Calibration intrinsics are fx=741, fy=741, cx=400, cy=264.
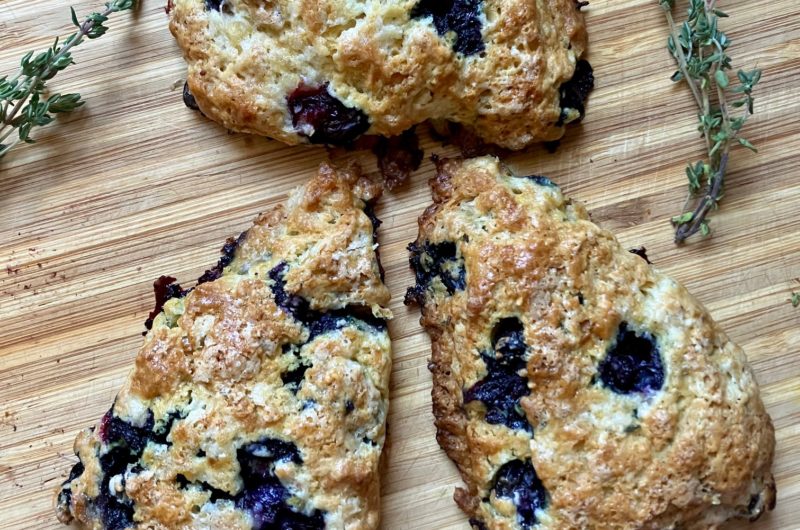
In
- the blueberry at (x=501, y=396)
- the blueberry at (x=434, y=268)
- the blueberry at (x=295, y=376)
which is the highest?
the blueberry at (x=434, y=268)

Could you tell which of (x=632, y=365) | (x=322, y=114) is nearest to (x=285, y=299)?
(x=322, y=114)

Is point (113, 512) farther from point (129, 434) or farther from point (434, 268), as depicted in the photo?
point (434, 268)

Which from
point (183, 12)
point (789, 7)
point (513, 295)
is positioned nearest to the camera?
point (513, 295)

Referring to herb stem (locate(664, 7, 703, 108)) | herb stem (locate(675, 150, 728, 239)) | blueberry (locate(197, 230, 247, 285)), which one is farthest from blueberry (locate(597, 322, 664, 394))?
blueberry (locate(197, 230, 247, 285))

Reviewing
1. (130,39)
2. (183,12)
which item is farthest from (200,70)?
(130,39)

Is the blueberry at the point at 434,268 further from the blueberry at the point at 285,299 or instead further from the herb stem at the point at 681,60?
the herb stem at the point at 681,60

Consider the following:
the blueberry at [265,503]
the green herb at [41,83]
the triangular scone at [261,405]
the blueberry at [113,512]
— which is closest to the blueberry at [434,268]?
the triangular scone at [261,405]

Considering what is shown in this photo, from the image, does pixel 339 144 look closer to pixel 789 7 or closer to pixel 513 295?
pixel 513 295
